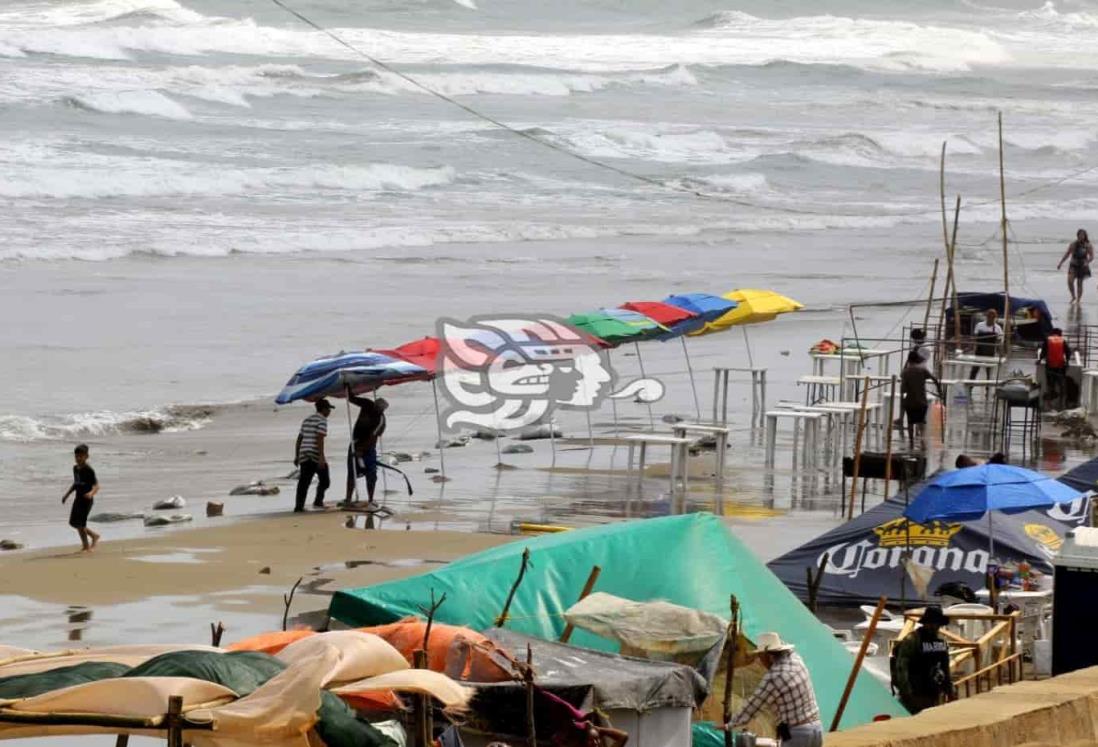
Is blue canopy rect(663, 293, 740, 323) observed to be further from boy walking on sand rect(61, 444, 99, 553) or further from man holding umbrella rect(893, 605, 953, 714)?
man holding umbrella rect(893, 605, 953, 714)

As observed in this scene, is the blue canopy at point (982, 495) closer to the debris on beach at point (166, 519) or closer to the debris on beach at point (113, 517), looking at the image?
the debris on beach at point (166, 519)

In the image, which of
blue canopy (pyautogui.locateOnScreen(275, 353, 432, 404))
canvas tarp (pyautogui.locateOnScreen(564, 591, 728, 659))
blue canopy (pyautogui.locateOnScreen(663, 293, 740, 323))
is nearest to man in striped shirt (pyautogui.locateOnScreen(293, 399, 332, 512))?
blue canopy (pyautogui.locateOnScreen(275, 353, 432, 404))

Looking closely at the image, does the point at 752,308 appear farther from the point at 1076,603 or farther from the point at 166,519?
the point at 1076,603

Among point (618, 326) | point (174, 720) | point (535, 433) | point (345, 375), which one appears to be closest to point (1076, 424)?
point (618, 326)

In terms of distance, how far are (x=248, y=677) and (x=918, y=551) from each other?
691cm

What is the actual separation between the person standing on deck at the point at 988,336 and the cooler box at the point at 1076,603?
12.5 meters

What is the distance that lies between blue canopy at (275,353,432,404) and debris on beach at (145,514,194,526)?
1404 millimetres

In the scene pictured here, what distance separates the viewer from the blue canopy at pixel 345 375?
16250 millimetres

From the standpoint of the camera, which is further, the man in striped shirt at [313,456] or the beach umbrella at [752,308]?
the beach umbrella at [752,308]

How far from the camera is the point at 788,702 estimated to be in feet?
25.8

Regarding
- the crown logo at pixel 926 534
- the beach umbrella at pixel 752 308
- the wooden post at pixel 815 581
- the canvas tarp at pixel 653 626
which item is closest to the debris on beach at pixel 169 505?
the wooden post at pixel 815 581

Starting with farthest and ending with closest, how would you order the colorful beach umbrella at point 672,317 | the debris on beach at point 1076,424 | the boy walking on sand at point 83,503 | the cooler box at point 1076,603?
1. the colorful beach umbrella at point 672,317
2. the debris on beach at point 1076,424
3. the boy walking on sand at point 83,503
4. the cooler box at point 1076,603

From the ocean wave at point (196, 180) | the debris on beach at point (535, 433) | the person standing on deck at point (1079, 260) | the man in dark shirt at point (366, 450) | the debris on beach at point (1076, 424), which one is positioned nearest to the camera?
the man in dark shirt at point (366, 450)

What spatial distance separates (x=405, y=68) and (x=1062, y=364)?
189 feet
